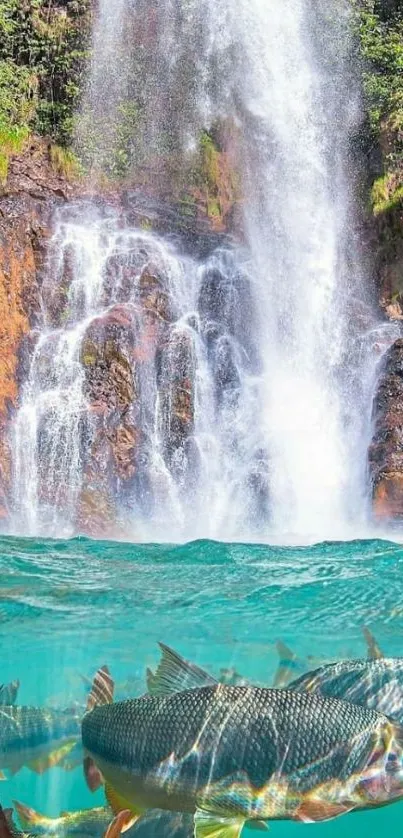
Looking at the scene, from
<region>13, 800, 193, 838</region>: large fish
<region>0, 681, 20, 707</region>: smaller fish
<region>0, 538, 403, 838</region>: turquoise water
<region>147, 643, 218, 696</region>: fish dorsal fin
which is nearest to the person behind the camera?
<region>147, 643, 218, 696</region>: fish dorsal fin

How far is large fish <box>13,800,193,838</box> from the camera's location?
562 cm

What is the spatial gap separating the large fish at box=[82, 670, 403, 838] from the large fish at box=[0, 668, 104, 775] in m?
2.78

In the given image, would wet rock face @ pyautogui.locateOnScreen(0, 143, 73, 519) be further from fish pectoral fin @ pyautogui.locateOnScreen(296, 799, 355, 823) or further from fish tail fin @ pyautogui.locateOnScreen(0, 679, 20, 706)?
fish pectoral fin @ pyautogui.locateOnScreen(296, 799, 355, 823)

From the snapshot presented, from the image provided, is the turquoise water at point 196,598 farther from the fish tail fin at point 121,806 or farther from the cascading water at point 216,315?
the fish tail fin at point 121,806

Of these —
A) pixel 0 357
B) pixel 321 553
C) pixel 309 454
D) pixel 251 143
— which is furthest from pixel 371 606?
pixel 251 143

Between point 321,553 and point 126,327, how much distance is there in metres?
8.42

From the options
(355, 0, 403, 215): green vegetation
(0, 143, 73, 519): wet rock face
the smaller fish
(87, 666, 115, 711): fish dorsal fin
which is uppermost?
(355, 0, 403, 215): green vegetation

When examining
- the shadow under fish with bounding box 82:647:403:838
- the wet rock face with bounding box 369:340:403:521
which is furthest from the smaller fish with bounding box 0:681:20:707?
the wet rock face with bounding box 369:340:403:521

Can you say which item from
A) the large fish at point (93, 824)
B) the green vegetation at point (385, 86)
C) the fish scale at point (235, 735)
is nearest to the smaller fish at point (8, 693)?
the large fish at point (93, 824)

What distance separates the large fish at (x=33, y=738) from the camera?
23.0ft

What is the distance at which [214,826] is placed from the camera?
379 centimetres

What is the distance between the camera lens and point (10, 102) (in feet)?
83.5

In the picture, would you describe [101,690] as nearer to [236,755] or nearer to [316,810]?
[236,755]

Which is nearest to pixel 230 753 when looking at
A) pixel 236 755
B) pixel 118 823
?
pixel 236 755
